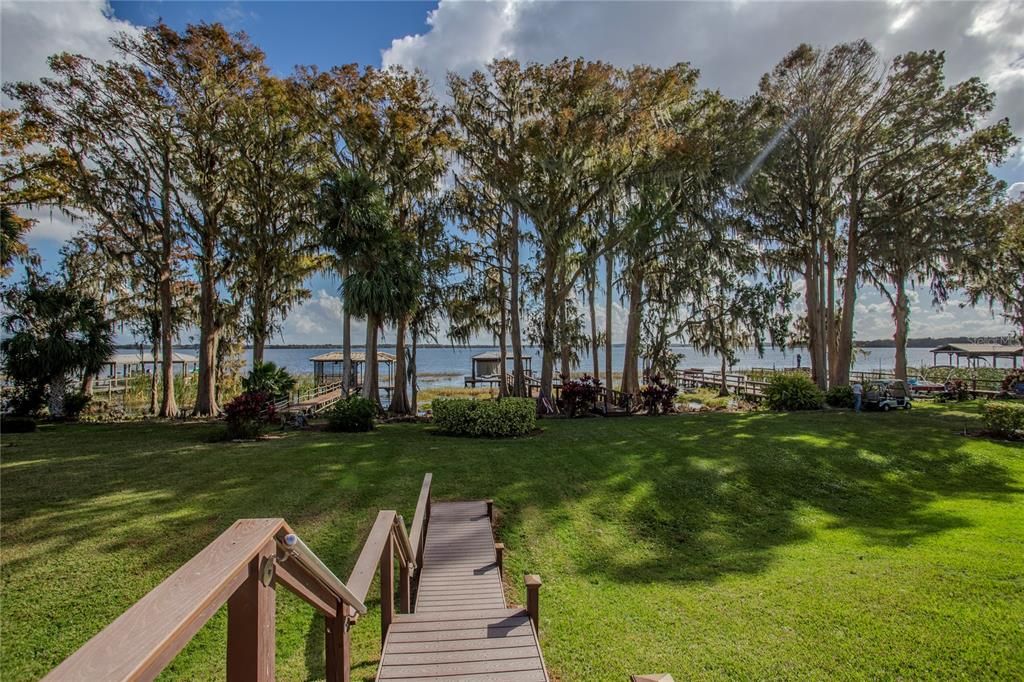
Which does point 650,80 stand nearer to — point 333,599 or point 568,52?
point 568,52

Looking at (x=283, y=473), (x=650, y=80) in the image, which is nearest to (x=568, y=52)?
(x=650, y=80)

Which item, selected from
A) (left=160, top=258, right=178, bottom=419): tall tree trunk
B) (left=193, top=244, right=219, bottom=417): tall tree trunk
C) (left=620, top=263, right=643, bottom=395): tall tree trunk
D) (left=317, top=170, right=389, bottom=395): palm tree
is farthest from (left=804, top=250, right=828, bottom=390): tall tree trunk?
(left=160, top=258, right=178, bottom=419): tall tree trunk

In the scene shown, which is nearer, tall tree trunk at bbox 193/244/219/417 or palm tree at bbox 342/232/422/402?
palm tree at bbox 342/232/422/402

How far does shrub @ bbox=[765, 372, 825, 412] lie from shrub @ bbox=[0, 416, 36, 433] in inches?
922

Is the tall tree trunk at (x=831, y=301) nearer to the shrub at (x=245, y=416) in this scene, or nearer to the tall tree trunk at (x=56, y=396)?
the shrub at (x=245, y=416)

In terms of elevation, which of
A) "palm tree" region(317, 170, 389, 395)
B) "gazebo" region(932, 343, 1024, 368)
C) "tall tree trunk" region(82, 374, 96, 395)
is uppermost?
"palm tree" region(317, 170, 389, 395)

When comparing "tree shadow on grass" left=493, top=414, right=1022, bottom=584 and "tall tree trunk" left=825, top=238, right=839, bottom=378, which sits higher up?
"tall tree trunk" left=825, top=238, right=839, bottom=378

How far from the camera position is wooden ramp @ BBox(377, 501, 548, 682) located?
10.2ft

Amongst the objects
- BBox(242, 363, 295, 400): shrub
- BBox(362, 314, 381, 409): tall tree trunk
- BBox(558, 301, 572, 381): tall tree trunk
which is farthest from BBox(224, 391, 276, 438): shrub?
BBox(558, 301, 572, 381): tall tree trunk

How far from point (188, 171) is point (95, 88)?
10.6 ft

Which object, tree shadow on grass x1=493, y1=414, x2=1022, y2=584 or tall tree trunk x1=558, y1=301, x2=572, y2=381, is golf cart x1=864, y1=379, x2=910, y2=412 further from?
tall tree trunk x1=558, y1=301, x2=572, y2=381

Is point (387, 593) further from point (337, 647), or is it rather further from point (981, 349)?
point (981, 349)

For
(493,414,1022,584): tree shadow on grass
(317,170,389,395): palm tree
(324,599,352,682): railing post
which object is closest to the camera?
(324,599,352,682): railing post

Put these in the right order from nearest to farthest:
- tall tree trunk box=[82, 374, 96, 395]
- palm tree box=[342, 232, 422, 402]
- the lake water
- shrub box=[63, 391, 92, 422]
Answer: palm tree box=[342, 232, 422, 402], shrub box=[63, 391, 92, 422], tall tree trunk box=[82, 374, 96, 395], the lake water
